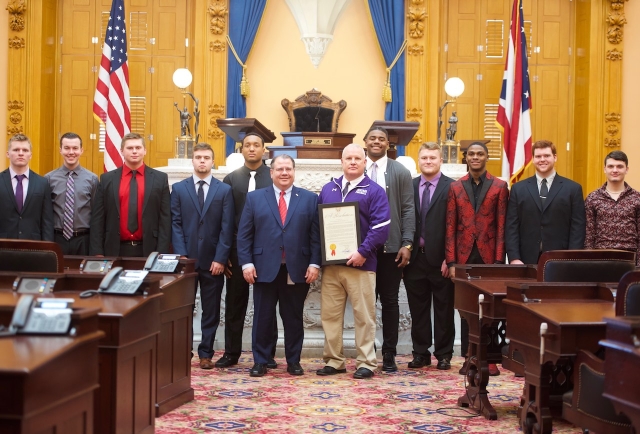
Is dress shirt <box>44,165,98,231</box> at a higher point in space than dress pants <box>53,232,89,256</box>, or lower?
higher

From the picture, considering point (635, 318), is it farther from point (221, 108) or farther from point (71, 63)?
point (71, 63)

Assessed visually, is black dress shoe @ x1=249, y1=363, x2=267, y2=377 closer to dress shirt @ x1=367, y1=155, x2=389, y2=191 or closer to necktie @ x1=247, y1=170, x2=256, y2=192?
necktie @ x1=247, y1=170, x2=256, y2=192

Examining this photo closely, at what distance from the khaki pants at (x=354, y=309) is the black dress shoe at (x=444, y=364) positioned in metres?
0.60

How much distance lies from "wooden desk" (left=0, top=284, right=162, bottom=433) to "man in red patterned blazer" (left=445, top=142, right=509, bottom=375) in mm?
2766

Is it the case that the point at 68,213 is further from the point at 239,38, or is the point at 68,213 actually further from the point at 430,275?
the point at 239,38

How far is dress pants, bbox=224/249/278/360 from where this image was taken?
244 inches

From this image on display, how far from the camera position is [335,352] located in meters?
5.95

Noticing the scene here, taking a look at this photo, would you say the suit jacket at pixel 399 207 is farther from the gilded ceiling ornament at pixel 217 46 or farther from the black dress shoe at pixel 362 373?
the gilded ceiling ornament at pixel 217 46

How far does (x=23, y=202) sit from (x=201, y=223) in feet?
4.10

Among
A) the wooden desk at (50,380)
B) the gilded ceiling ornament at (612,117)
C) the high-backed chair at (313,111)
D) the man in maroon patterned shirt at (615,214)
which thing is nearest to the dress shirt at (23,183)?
the wooden desk at (50,380)

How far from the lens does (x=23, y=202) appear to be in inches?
232

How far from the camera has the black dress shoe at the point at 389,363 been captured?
607 cm

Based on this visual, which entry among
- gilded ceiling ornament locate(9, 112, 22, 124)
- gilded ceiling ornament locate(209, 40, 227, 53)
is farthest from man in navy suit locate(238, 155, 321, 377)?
gilded ceiling ornament locate(9, 112, 22, 124)

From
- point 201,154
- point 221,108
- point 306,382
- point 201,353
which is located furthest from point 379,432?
point 221,108
